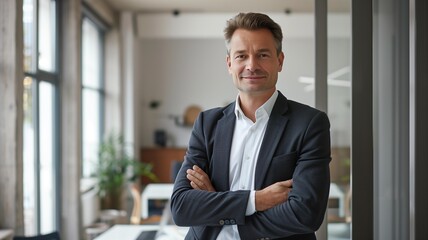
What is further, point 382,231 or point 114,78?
point 114,78

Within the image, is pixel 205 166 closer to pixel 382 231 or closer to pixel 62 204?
pixel 382 231

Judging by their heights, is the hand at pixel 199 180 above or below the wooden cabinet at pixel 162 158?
above

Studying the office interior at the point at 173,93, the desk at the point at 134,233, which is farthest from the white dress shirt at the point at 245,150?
the desk at the point at 134,233

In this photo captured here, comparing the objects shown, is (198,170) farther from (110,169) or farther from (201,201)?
(110,169)

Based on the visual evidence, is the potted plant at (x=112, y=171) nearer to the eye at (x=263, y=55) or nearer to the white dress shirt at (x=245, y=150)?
the white dress shirt at (x=245, y=150)

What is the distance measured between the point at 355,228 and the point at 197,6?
7.13 meters

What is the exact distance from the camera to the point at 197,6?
8828 millimetres

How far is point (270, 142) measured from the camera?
66.6 inches

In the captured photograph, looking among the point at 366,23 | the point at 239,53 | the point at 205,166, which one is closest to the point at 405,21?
the point at 366,23

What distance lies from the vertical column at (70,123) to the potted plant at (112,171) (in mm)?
1075

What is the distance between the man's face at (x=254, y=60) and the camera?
1675mm

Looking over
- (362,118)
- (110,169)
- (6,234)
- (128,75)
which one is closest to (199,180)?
(362,118)

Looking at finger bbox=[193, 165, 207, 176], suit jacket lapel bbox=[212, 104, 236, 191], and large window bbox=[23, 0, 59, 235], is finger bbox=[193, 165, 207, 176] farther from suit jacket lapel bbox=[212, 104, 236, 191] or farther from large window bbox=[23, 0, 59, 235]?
large window bbox=[23, 0, 59, 235]

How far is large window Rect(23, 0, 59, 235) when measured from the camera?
523 centimetres
